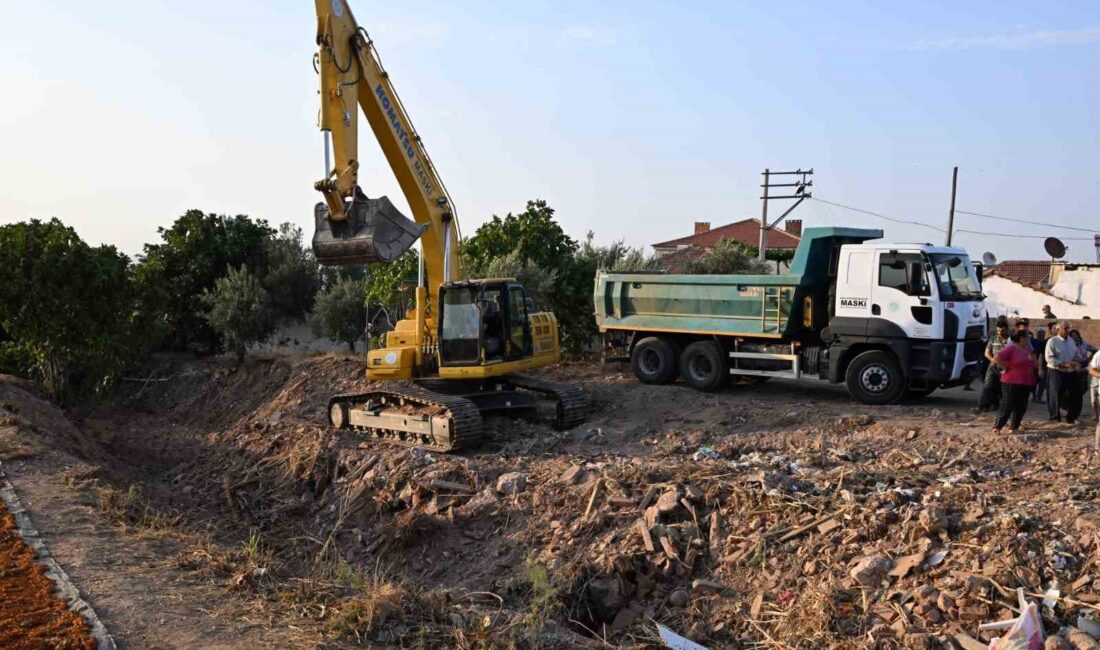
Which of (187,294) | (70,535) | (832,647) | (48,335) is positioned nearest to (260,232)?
(187,294)

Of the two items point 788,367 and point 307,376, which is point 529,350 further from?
point 307,376

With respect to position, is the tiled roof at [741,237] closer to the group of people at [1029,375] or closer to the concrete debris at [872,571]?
the group of people at [1029,375]

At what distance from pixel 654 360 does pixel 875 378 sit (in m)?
4.15

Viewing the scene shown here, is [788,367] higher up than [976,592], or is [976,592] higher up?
[788,367]

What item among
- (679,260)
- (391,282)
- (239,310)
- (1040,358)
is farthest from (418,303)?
(679,260)

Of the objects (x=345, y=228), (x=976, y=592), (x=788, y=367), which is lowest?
(x=976, y=592)

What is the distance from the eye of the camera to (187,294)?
26234 mm

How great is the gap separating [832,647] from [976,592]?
3.97 feet

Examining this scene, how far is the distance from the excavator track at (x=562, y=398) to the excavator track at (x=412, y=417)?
131 centimetres

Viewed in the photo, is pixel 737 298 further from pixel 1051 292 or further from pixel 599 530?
pixel 1051 292

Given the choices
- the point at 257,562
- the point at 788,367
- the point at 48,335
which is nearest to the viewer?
the point at 257,562

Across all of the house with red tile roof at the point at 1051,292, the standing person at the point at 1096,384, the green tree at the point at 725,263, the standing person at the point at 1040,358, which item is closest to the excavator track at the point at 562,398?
the standing person at the point at 1096,384

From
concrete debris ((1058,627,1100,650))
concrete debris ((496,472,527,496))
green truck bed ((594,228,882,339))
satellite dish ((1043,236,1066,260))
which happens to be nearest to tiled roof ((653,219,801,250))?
satellite dish ((1043,236,1066,260))

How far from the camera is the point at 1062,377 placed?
1298cm
